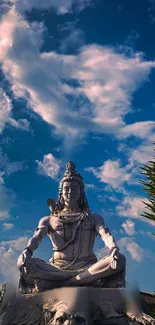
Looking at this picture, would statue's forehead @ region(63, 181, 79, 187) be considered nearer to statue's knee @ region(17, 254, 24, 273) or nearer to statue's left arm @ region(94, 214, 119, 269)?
statue's left arm @ region(94, 214, 119, 269)

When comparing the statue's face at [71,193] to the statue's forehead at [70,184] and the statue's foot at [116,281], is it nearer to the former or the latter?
the statue's forehead at [70,184]

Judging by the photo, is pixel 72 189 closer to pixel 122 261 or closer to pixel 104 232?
pixel 104 232

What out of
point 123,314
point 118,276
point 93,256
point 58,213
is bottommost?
point 123,314

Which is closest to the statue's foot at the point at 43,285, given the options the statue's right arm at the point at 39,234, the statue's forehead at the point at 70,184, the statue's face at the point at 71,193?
the statue's right arm at the point at 39,234

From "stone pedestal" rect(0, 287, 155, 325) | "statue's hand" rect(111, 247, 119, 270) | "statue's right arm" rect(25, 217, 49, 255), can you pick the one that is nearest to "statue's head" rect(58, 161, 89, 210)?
"statue's right arm" rect(25, 217, 49, 255)

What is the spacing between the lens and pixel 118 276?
754cm

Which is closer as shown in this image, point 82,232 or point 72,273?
point 72,273

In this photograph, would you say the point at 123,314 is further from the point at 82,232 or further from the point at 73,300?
the point at 82,232

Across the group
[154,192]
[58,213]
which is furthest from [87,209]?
[154,192]

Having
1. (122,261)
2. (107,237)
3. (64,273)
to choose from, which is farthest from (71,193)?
(122,261)

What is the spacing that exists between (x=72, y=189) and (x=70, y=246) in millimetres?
1240

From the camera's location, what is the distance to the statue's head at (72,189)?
9148mm

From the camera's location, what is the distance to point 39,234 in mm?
8602

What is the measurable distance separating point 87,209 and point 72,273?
6.03 feet
